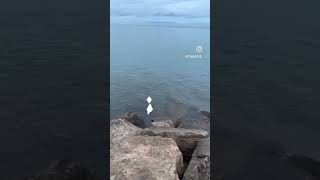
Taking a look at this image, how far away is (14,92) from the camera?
22.4ft

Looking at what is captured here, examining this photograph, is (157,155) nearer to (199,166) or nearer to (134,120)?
(199,166)

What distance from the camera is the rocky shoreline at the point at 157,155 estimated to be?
24.0ft

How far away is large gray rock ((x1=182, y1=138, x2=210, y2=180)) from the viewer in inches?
304

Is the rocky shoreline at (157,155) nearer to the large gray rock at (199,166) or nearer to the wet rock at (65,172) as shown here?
the large gray rock at (199,166)

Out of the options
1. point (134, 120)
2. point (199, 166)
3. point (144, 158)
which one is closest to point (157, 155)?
point (144, 158)

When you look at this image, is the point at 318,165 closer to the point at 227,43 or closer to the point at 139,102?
the point at 227,43

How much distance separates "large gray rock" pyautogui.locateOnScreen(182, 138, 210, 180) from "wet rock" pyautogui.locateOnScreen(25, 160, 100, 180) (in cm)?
216

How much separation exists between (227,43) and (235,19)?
717 mm

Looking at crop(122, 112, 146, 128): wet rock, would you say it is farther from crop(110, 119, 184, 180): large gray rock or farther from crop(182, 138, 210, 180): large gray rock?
crop(182, 138, 210, 180): large gray rock

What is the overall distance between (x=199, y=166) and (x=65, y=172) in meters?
2.65

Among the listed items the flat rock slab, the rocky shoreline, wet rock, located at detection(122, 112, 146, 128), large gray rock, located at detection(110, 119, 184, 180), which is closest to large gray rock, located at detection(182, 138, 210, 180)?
the rocky shoreline

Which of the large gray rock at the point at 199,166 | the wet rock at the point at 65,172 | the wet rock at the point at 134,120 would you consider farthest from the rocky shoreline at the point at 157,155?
the wet rock at the point at 134,120

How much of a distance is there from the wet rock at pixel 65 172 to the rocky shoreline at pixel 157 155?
80 cm

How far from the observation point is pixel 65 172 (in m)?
6.59
